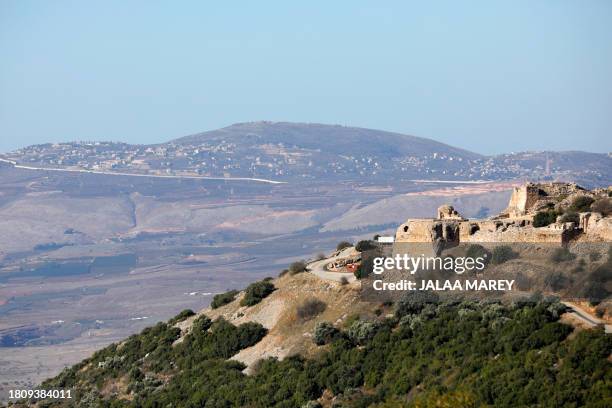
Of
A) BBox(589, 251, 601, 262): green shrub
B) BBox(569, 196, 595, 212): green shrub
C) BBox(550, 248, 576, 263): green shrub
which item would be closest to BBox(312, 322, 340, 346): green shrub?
BBox(550, 248, 576, 263): green shrub

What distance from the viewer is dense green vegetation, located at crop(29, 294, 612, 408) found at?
32.5 meters

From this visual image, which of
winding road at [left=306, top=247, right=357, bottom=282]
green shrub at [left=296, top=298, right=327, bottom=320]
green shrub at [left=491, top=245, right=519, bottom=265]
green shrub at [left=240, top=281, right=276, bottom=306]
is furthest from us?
green shrub at [left=240, top=281, right=276, bottom=306]

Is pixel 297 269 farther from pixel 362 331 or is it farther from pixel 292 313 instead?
pixel 362 331

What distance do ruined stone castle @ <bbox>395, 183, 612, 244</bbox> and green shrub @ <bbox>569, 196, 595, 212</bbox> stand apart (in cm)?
24

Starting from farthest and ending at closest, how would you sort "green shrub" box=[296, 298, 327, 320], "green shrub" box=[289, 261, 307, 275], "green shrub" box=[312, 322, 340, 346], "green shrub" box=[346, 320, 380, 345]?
"green shrub" box=[289, 261, 307, 275] < "green shrub" box=[296, 298, 327, 320] < "green shrub" box=[312, 322, 340, 346] < "green shrub" box=[346, 320, 380, 345]

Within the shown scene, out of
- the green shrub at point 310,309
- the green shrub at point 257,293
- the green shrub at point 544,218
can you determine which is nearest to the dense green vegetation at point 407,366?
the green shrub at point 257,293

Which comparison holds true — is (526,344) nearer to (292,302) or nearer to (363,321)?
(363,321)

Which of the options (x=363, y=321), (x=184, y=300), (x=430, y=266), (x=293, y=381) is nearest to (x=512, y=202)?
(x=430, y=266)

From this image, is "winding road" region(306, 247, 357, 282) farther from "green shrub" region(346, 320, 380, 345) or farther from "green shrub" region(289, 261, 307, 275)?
"green shrub" region(346, 320, 380, 345)

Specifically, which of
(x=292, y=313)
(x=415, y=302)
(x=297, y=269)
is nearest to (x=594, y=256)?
(x=415, y=302)

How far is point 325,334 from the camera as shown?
44094mm

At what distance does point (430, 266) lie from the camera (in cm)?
4609

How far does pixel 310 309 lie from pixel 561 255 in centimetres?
906

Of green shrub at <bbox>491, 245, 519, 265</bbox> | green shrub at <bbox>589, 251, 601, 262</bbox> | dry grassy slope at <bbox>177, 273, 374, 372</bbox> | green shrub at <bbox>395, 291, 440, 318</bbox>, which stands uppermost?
green shrub at <bbox>589, 251, 601, 262</bbox>
